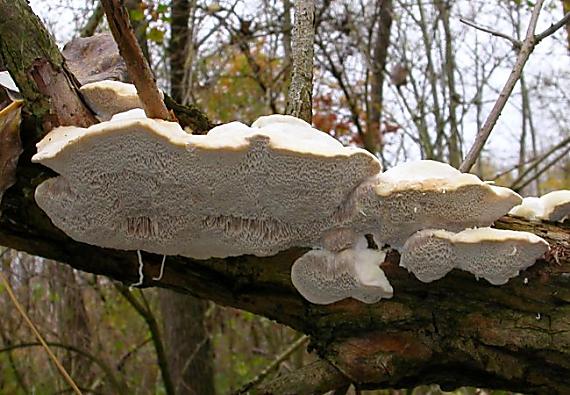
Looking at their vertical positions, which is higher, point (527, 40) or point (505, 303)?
point (527, 40)

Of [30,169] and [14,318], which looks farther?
[14,318]

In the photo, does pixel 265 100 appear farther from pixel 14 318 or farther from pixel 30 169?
pixel 30 169

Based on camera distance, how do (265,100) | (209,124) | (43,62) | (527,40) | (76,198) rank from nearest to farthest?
1. (76,198)
2. (43,62)
3. (209,124)
4. (527,40)
5. (265,100)

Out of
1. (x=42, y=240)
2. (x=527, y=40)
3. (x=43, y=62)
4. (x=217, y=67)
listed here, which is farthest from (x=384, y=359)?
(x=217, y=67)

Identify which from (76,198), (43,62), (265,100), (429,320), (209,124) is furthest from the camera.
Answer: (265,100)

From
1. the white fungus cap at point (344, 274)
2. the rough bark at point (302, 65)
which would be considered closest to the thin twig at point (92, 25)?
the rough bark at point (302, 65)

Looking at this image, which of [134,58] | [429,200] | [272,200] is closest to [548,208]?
[429,200]

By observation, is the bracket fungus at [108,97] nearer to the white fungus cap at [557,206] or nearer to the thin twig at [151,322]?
the white fungus cap at [557,206]
